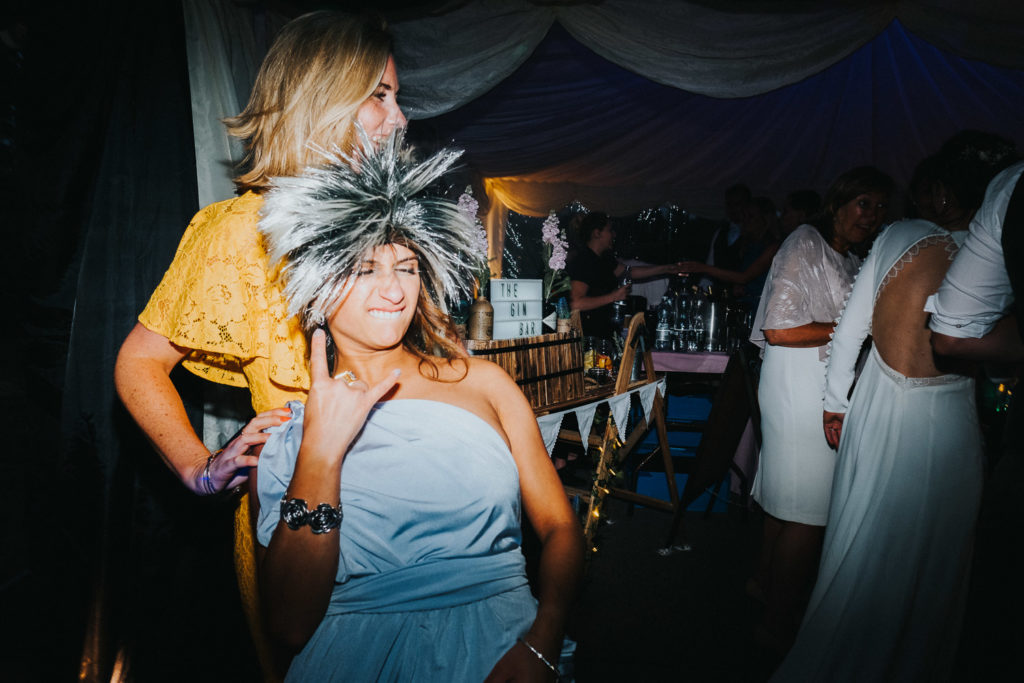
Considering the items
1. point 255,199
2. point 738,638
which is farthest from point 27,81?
point 738,638

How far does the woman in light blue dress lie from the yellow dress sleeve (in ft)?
0.45

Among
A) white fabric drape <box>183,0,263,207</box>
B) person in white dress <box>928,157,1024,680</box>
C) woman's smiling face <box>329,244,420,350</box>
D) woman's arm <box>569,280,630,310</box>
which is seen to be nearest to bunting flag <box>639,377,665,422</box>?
woman's arm <box>569,280,630,310</box>

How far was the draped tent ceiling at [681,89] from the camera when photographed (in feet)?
9.97

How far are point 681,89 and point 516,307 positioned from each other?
1.91 m

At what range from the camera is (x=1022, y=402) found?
157 cm

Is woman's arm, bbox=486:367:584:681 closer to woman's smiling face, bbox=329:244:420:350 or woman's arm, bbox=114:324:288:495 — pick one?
woman's smiling face, bbox=329:244:420:350

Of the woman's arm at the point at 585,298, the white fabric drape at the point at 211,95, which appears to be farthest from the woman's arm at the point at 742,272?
the white fabric drape at the point at 211,95

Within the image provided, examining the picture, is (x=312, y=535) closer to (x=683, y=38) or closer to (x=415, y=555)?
(x=415, y=555)

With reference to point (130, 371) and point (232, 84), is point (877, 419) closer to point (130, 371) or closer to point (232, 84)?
point (130, 371)

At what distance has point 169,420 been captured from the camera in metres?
1.22

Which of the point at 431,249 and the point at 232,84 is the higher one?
the point at 232,84

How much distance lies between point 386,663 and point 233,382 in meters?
0.79

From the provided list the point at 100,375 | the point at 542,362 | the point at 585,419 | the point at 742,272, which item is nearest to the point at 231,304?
the point at 100,375

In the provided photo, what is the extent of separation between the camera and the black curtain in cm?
190
